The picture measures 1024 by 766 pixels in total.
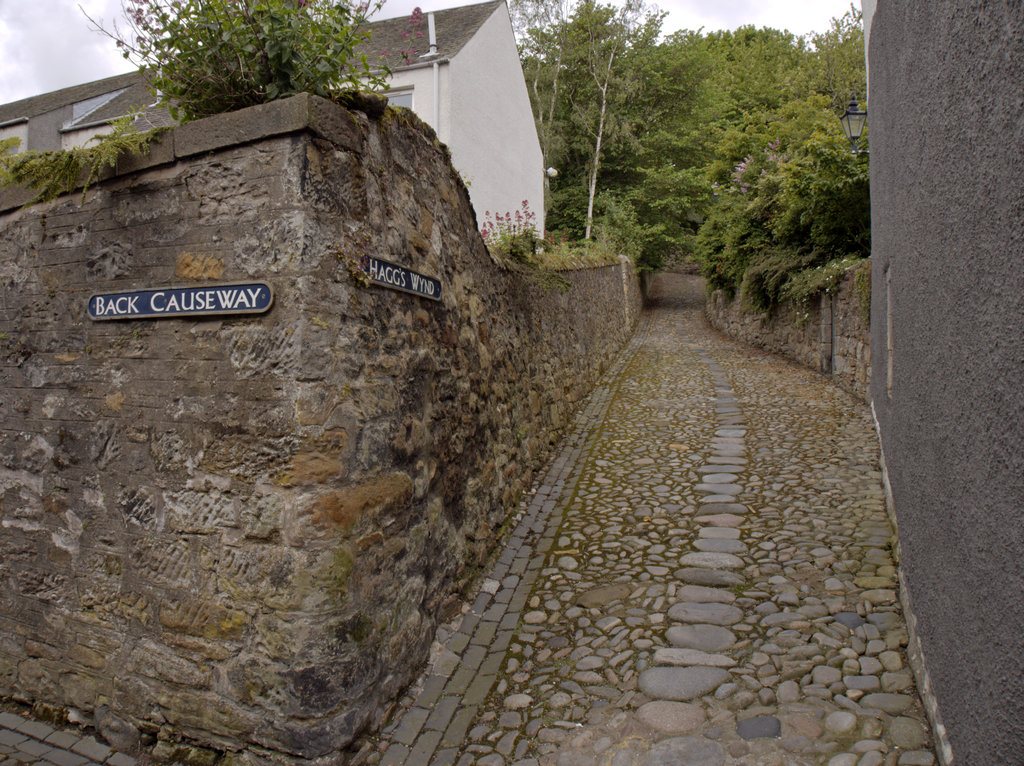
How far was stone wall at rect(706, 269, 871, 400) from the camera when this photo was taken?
8.81 m

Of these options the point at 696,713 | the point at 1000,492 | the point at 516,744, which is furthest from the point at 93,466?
the point at 1000,492

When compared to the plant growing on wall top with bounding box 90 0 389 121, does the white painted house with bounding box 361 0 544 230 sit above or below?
above

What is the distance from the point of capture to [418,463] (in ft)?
12.0

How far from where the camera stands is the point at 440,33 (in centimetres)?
1606

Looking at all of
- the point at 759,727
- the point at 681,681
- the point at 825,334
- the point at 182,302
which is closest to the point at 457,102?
the point at 825,334

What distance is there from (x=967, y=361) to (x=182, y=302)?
3.12m

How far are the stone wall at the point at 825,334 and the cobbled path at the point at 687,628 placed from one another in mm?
2137

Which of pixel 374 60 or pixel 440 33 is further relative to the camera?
pixel 440 33

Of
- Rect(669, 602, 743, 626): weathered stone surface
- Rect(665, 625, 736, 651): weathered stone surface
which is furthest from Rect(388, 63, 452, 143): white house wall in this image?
Rect(665, 625, 736, 651): weathered stone surface

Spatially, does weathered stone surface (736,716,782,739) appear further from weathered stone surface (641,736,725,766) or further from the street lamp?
the street lamp

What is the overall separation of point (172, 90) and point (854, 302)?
28.7ft

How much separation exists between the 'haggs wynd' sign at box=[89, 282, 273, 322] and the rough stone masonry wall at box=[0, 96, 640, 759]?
56 millimetres

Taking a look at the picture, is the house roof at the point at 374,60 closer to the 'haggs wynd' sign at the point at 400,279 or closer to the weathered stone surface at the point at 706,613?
the 'haggs wynd' sign at the point at 400,279

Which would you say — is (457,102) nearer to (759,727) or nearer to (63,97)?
(63,97)
